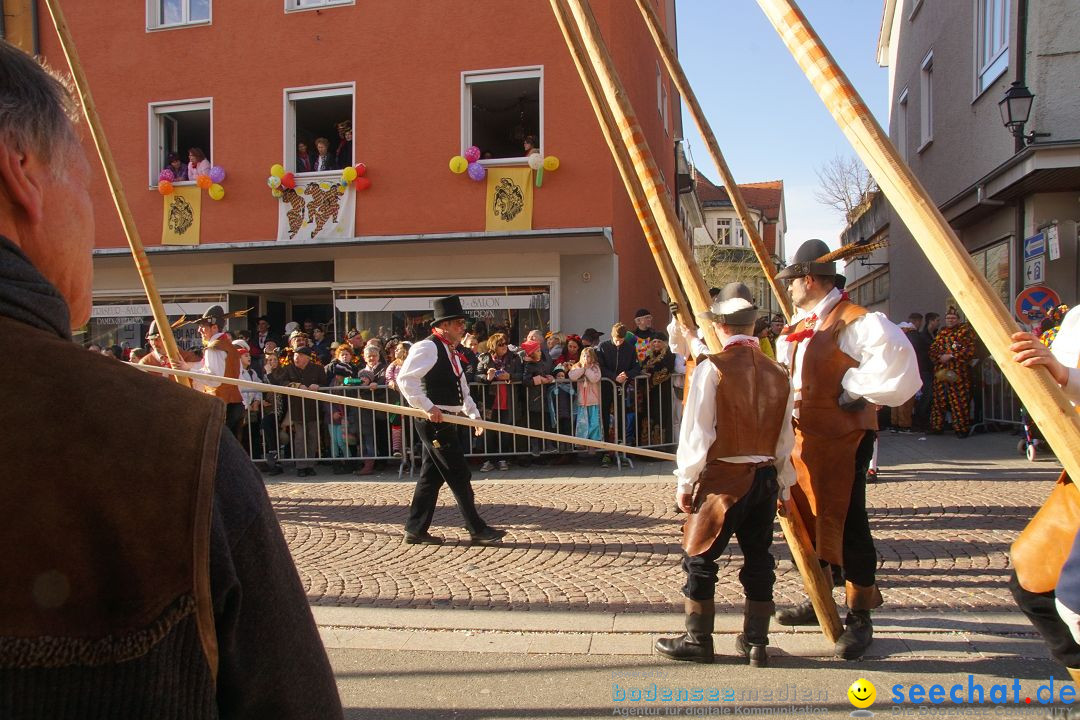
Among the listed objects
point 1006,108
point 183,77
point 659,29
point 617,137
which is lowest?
point 617,137

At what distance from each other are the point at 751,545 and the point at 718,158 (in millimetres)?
2523

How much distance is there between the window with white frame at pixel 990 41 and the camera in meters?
12.4

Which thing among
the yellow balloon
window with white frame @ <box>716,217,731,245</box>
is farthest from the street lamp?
window with white frame @ <box>716,217,731,245</box>

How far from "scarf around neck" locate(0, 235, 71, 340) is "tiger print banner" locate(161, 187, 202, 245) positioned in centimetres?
1446

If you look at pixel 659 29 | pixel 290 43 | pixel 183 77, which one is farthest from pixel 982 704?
pixel 183 77

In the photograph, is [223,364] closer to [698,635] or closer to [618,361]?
[618,361]

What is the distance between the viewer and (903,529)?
6.24m

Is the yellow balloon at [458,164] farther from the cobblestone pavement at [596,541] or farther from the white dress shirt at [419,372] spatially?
the white dress shirt at [419,372]

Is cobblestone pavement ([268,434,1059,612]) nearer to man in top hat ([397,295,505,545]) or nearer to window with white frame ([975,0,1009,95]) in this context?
man in top hat ([397,295,505,545])

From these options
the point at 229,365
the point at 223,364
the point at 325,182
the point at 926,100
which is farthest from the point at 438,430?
the point at 926,100

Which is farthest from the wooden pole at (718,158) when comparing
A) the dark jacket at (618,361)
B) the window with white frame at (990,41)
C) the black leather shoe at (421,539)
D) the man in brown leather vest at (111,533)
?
the window with white frame at (990,41)

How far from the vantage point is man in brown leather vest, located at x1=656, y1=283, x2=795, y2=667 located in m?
3.70

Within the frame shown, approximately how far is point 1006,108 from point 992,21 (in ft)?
11.4

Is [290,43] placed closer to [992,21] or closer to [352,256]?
[352,256]
